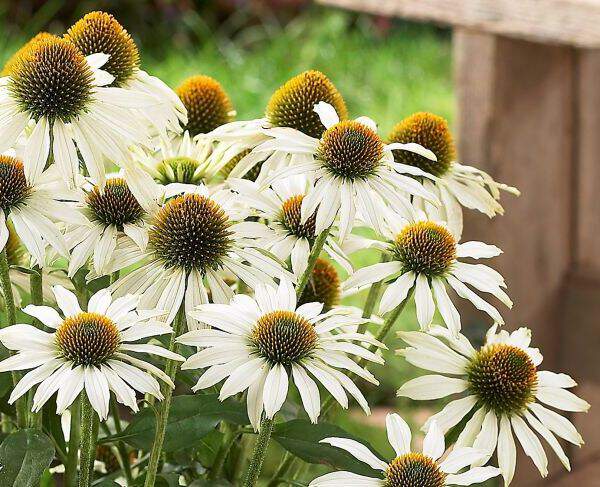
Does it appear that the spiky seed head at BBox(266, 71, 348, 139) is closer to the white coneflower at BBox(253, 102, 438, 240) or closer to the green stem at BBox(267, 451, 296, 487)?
the white coneflower at BBox(253, 102, 438, 240)

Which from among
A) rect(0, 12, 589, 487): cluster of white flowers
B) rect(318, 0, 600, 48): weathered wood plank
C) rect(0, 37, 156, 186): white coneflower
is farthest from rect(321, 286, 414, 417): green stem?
rect(318, 0, 600, 48): weathered wood plank

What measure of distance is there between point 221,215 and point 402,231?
142mm

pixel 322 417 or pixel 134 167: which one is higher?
pixel 134 167

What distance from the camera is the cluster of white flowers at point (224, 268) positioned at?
633 mm

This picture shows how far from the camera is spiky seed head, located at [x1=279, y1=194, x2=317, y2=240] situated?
0.76 meters

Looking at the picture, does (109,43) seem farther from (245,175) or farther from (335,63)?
(335,63)

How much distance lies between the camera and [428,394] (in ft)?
2.39

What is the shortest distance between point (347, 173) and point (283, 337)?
0.14m

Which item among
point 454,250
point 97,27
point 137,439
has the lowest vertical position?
point 137,439

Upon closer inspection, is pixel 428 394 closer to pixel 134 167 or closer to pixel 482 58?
pixel 134 167

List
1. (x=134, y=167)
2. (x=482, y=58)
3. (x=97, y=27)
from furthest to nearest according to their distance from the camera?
(x=482, y=58) → (x=97, y=27) → (x=134, y=167)

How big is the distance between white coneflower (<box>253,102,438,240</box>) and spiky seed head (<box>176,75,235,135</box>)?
199mm

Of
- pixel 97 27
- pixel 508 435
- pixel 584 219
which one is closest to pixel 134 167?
pixel 97 27

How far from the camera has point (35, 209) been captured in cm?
69
